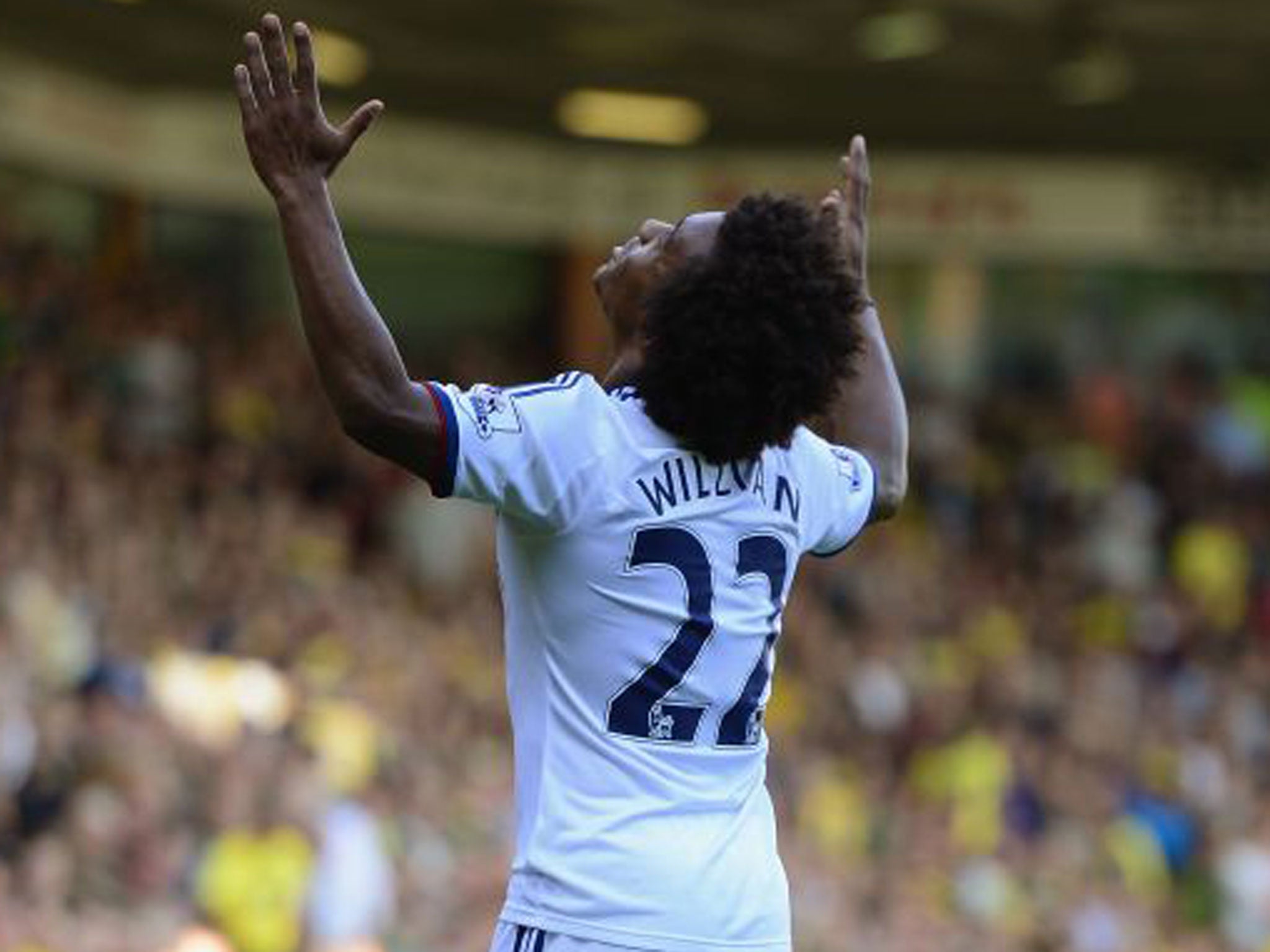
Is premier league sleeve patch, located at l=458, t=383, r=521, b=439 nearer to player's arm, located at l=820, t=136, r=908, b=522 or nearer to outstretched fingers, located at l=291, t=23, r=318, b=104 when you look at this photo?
outstretched fingers, located at l=291, t=23, r=318, b=104

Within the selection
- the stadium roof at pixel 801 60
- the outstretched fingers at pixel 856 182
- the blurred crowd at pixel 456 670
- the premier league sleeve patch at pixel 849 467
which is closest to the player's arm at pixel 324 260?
the premier league sleeve patch at pixel 849 467

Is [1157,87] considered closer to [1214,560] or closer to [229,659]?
[1214,560]

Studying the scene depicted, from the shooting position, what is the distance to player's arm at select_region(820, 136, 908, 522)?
484cm

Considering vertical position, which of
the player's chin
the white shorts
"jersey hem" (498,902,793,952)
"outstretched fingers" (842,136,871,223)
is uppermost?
"outstretched fingers" (842,136,871,223)

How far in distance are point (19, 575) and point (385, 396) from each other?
9.28 meters

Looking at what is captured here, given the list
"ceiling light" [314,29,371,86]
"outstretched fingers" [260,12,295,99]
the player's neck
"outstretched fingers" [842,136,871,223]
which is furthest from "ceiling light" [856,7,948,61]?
"outstretched fingers" [260,12,295,99]

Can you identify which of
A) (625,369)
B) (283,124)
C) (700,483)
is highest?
(283,124)

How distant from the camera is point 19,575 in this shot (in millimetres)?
12758

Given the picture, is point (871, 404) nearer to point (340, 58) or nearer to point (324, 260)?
point (324, 260)

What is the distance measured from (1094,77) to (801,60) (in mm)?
2258

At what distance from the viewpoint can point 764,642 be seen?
4258 mm

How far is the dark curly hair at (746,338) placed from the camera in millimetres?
4074

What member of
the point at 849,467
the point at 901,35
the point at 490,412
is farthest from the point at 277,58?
the point at 901,35

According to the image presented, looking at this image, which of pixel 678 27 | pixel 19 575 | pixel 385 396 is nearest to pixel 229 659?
pixel 19 575
